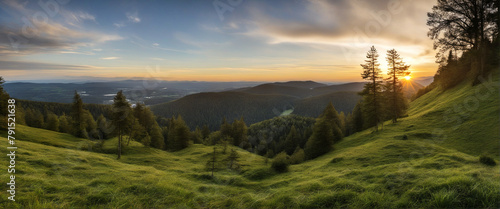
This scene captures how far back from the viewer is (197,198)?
396 inches

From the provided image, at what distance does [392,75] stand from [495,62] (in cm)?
1783

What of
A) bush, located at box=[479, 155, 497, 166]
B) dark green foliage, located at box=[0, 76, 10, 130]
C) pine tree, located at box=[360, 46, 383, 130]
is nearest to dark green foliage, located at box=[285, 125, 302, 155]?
pine tree, located at box=[360, 46, 383, 130]

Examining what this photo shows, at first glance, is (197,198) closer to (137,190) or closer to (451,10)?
(137,190)

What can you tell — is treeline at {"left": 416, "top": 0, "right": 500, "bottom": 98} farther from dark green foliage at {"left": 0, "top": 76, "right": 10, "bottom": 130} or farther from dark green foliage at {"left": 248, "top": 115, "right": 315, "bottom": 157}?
dark green foliage at {"left": 0, "top": 76, "right": 10, "bottom": 130}

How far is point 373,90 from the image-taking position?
124 ft

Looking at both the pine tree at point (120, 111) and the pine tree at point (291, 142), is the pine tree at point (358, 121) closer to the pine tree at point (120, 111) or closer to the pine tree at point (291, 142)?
the pine tree at point (291, 142)

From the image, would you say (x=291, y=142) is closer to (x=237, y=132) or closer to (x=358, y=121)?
(x=237, y=132)

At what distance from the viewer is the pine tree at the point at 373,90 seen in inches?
1419

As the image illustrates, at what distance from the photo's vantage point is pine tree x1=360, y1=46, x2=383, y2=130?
36.0m

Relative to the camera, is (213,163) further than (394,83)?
No

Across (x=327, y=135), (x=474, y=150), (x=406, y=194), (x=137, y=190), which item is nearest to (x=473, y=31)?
(x=474, y=150)

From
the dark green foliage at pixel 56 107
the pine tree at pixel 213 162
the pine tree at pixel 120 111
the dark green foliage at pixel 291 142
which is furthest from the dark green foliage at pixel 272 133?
the dark green foliage at pixel 56 107

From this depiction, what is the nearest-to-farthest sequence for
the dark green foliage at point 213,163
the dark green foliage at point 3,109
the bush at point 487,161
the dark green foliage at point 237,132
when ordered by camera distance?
the bush at point 487,161, the dark green foliage at point 213,163, the dark green foliage at point 3,109, the dark green foliage at point 237,132

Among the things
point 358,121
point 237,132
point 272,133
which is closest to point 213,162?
point 358,121
